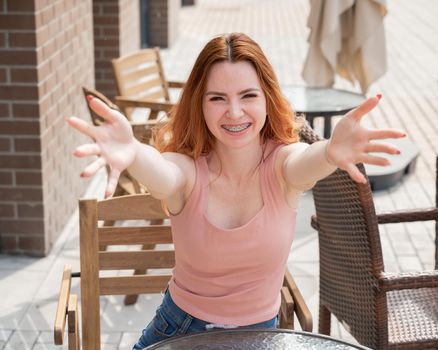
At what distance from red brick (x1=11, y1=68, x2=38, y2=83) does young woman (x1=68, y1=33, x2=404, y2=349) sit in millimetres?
2395

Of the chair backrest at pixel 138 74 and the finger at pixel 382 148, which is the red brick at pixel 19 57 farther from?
the finger at pixel 382 148

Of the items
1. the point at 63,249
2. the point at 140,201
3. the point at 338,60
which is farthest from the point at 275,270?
the point at 338,60

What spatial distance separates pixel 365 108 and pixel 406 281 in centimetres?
121

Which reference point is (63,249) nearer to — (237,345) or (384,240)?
(384,240)

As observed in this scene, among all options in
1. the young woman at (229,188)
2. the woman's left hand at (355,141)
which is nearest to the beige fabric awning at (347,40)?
the young woman at (229,188)

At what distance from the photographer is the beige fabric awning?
6633 mm

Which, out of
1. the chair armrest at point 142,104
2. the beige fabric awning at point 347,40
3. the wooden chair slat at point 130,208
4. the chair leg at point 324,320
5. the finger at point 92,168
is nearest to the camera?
the finger at point 92,168

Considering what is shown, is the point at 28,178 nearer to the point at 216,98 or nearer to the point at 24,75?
the point at 24,75

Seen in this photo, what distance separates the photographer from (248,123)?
261cm

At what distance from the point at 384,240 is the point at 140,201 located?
2660 mm

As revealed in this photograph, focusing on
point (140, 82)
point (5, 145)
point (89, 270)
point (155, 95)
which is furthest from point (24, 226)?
point (89, 270)

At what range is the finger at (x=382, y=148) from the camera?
6.66 feet

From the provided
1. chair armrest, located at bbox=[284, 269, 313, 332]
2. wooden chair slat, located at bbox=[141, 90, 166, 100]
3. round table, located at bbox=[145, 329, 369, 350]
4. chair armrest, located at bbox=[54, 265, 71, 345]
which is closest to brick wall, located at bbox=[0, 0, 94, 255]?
wooden chair slat, located at bbox=[141, 90, 166, 100]

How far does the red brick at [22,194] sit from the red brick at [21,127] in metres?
0.34
